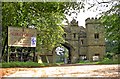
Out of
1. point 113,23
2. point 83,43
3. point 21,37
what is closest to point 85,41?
point 83,43

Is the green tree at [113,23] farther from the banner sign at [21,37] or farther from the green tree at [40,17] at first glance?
the banner sign at [21,37]

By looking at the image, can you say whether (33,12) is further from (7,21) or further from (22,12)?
(7,21)

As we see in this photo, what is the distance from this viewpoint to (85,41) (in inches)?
1231

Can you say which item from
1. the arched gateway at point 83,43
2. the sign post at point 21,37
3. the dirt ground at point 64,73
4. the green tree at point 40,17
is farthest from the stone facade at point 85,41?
the dirt ground at point 64,73

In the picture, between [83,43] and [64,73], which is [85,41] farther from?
[64,73]

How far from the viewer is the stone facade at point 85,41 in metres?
30.0

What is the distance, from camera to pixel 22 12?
1656cm

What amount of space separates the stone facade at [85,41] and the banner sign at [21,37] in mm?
12182

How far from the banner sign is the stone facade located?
12.2 meters

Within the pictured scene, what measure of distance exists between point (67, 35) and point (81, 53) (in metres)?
2.77

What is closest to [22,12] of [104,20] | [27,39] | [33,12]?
[33,12]

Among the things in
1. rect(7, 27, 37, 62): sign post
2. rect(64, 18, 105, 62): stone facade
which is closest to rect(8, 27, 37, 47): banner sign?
rect(7, 27, 37, 62): sign post

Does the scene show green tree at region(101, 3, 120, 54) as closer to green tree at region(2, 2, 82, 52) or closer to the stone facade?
green tree at region(2, 2, 82, 52)

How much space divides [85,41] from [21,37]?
47.2 feet
